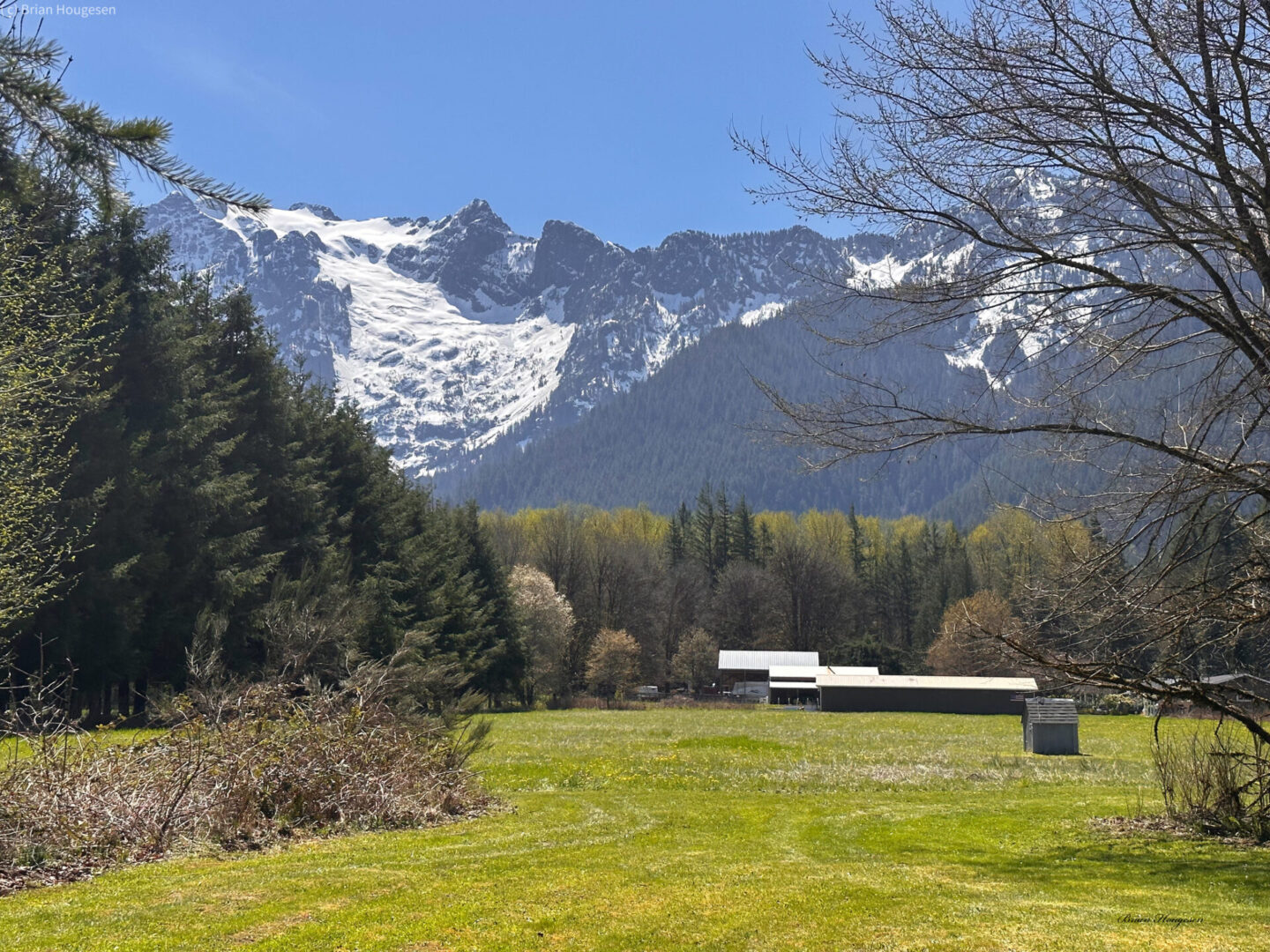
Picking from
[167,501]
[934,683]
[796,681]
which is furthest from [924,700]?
[167,501]

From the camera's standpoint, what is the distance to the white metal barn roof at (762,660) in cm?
7800

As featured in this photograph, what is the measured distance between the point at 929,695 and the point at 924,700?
413 millimetres

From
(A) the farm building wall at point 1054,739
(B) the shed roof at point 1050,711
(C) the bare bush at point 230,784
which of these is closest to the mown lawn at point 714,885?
(C) the bare bush at point 230,784

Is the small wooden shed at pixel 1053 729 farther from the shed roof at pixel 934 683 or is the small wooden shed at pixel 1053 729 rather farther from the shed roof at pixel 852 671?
the shed roof at pixel 852 671

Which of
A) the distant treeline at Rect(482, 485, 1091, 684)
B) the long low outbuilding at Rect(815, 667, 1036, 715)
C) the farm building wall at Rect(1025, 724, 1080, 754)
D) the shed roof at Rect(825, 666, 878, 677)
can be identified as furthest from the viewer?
the distant treeline at Rect(482, 485, 1091, 684)

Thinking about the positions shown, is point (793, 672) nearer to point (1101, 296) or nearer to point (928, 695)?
point (928, 695)

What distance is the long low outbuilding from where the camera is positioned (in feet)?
191

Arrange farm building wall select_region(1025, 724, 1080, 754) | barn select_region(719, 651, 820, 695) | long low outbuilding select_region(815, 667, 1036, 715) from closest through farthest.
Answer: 1. farm building wall select_region(1025, 724, 1080, 754)
2. long low outbuilding select_region(815, 667, 1036, 715)
3. barn select_region(719, 651, 820, 695)

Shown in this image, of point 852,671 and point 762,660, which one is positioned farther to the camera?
point 762,660

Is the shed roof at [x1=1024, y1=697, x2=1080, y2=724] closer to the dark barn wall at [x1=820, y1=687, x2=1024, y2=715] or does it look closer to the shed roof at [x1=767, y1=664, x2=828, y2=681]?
the dark barn wall at [x1=820, y1=687, x2=1024, y2=715]

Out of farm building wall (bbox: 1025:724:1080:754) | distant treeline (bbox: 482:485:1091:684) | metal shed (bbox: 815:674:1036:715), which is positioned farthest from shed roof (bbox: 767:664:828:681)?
farm building wall (bbox: 1025:724:1080:754)

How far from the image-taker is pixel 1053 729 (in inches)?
1150

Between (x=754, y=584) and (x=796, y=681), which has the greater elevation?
(x=754, y=584)

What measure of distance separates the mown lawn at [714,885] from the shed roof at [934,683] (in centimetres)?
4033
